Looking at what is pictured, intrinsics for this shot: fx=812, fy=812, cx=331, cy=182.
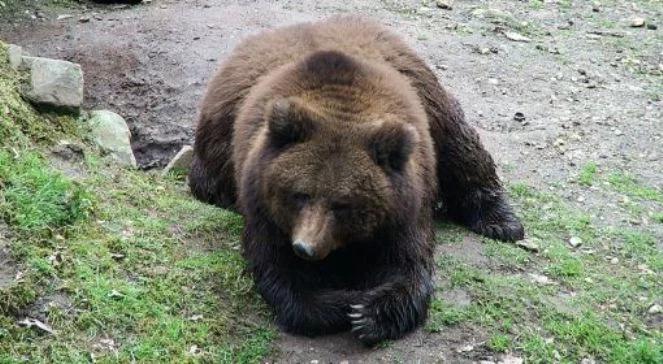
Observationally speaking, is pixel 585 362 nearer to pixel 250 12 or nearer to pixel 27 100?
pixel 27 100

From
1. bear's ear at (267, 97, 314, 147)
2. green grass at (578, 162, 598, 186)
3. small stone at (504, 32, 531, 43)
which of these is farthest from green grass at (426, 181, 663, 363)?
small stone at (504, 32, 531, 43)

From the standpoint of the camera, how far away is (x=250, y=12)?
41.0ft

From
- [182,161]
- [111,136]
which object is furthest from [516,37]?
[111,136]

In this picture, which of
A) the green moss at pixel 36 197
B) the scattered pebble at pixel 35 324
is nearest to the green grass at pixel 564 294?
the scattered pebble at pixel 35 324

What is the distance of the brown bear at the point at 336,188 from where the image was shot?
511 cm

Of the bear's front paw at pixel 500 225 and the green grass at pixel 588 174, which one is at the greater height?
the bear's front paw at pixel 500 225

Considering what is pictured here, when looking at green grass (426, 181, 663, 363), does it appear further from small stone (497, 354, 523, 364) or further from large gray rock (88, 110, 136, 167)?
large gray rock (88, 110, 136, 167)

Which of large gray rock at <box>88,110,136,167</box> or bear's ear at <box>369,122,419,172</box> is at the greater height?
bear's ear at <box>369,122,419,172</box>

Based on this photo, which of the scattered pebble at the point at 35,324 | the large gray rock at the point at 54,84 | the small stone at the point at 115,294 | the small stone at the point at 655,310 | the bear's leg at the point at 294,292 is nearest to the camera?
the scattered pebble at the point at 35,324

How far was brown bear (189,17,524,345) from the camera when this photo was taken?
511 centimetres

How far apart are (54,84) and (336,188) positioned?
11.6ft

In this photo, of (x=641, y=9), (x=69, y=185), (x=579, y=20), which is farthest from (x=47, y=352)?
Result: (x=641, y=9)

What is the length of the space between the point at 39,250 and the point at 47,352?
0.86 m

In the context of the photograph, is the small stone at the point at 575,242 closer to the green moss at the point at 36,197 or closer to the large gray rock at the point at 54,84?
the green moss at the point at 36,197
